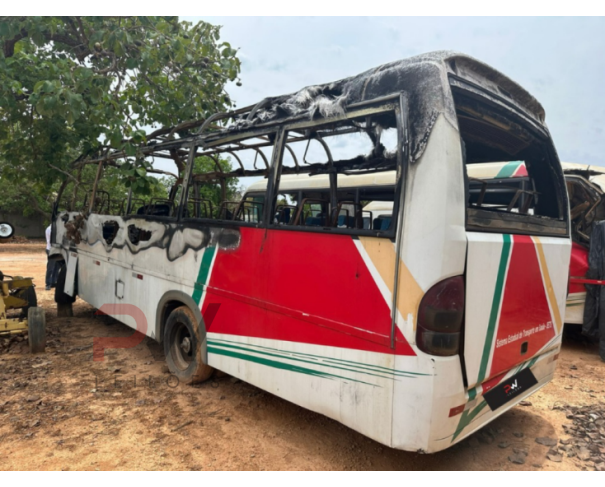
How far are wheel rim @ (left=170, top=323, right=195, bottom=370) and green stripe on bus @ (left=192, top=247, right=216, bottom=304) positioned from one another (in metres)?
0.58

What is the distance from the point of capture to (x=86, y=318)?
7.48m

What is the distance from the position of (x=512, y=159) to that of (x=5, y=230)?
29.4 meters

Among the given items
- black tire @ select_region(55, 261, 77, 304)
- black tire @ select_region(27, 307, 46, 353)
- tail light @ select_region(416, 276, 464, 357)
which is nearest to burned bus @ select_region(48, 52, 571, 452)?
tail light @ select_region(416, 276, 464, 357)

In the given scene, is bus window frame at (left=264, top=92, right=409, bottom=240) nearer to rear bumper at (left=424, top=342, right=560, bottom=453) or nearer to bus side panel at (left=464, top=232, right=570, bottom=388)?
bus side panel at (left=464, top=232, right=570, bottom=388)

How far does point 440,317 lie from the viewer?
2.42 m

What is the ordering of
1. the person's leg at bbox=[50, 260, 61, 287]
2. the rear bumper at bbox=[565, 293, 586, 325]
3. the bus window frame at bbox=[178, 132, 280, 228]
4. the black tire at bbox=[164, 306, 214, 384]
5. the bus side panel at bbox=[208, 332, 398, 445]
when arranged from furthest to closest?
the person's leg at bbox=[50, 260, 61, 287] → the rear bumper at bbox=[565, 293, 586, 325] → the black tire at bbox=[164, 306, 214, 384] → the bus window frame at bbox=[178, 132, 280, 228] → the bus side panel at bbox=[208, 332, 398, 445]

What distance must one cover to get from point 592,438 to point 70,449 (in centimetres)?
425

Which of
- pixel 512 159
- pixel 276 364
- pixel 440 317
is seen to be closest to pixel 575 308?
pixel 512 159

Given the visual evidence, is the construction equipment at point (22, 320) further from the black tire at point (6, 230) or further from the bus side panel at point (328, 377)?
the black tire at point (6, 230)

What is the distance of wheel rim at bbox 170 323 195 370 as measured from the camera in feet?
14.9

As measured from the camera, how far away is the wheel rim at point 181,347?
14.9 feet

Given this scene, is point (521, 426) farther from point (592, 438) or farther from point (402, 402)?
point (402, 402)

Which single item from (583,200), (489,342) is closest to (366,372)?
(489,342)

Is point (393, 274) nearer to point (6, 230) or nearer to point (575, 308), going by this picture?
point (575, 308)
